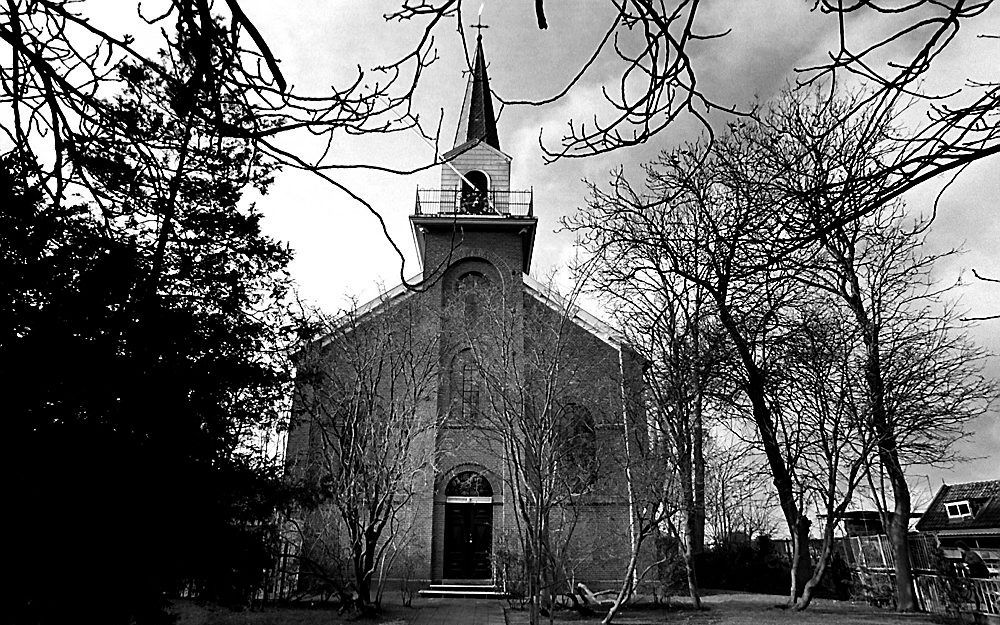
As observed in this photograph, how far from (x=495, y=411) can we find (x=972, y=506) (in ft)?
96.2

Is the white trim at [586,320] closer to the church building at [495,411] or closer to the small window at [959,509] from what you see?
the church building at [495,411]

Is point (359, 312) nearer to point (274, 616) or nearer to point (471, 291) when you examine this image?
point (471, 291)

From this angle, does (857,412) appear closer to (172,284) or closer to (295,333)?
(295,333)

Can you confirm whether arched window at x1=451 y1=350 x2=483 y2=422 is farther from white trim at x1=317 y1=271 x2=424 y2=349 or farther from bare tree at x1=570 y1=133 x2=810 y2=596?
bare tree at x1=570 y1=133 x2=810 y2=596

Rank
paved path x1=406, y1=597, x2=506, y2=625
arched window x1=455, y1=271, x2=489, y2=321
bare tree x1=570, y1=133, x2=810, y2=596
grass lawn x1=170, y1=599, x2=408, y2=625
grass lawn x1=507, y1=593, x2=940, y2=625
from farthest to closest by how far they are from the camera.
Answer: arched window x1=455, y1=271, x2=489, y2=321 → paved path x1=406, y1=597, x2=506, y2=625 → grass lawn x1=507, y1=593, x2=940, y2=625 → grass lawn x1=170, y1=599, x2=408, y2=625 → bare tree x1=570, y1=133, x2=810, y2=596

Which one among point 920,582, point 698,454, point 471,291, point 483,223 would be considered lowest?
point 920,582

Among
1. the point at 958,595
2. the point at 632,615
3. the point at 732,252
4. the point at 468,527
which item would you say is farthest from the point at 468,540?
the point at 732,252

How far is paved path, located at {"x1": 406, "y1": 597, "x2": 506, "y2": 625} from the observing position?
47.1 ft

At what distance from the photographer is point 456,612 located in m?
15.8

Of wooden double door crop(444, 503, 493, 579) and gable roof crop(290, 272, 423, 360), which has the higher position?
gable roof crop(290, 272, 423, 360)

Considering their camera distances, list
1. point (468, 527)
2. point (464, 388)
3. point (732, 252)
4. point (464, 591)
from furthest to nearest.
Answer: point (464, 388)
point (468, 527)
point (464, 591)
point (732, 252)

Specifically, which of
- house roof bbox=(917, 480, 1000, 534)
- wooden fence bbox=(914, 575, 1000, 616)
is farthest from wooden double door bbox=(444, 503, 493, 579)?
house roof bbox=(917, 480, 1000, 534)

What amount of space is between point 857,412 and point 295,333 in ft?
37.5

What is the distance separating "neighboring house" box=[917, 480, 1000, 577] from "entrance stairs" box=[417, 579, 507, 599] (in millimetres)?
19685
